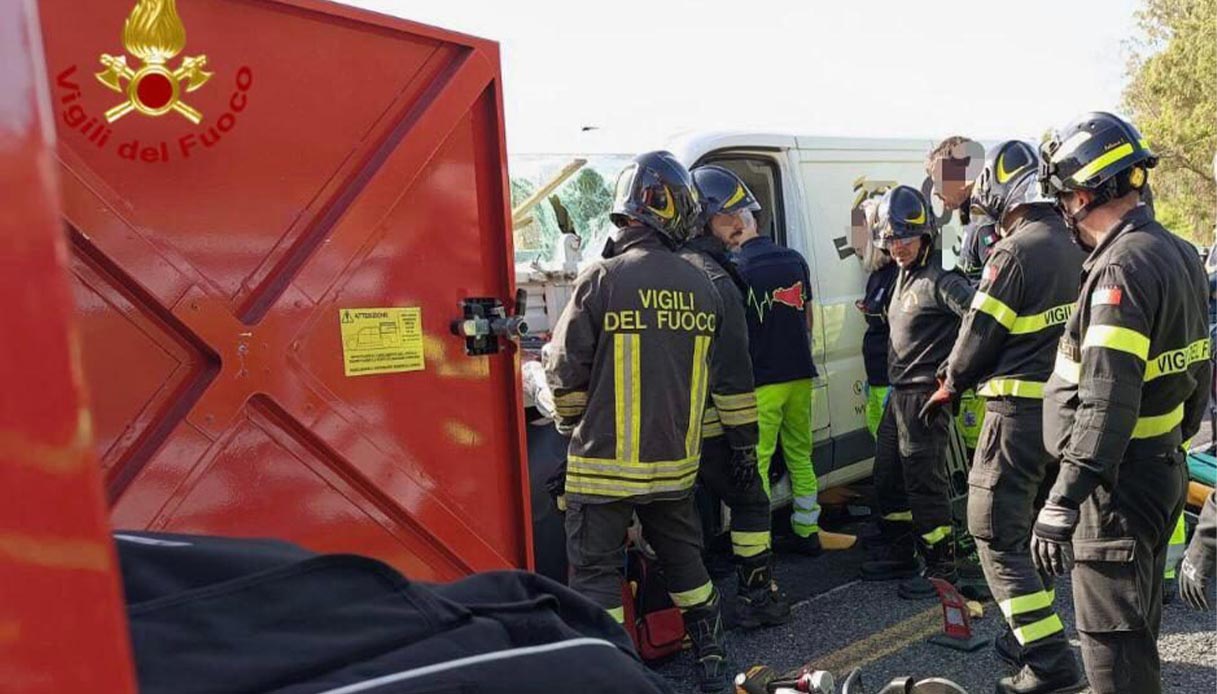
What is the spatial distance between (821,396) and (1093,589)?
2.93 metres

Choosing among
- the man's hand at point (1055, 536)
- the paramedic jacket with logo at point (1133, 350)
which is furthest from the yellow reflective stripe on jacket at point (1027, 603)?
the paramedic jacket with logo at point (1133, 350)

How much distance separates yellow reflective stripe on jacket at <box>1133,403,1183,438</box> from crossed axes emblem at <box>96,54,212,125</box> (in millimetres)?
2795

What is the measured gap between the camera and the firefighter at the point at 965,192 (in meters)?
5.97

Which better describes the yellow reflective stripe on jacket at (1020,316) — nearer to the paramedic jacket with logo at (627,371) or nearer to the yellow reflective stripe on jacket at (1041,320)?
the yellow reflective stripe on jacket at (1041,320)

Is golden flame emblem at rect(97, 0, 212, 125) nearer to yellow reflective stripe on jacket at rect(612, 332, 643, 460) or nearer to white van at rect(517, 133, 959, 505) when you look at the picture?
yellow reflective stripe on jacket at rect(612, 332, 643, 460)

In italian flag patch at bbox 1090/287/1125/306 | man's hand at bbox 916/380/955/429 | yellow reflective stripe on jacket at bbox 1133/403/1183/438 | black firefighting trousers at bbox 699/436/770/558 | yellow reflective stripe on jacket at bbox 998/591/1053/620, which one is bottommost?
yellow reflective stripe on jacket at bbox 998/591/1053/620

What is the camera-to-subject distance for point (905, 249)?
5.23 m

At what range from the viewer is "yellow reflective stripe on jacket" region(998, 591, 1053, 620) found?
394cm

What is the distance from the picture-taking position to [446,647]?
1.01 meters

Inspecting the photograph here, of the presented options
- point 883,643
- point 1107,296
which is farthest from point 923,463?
point 1107,296

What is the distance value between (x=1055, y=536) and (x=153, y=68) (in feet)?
9.10

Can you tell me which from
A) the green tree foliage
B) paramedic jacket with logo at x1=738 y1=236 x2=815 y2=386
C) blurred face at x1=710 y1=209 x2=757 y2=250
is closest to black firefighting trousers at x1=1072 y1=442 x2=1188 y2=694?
paramedic jacket with logo at x1=738 y1=236 x2=815 y2=386

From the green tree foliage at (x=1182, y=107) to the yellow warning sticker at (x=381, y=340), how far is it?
3267 centimetres

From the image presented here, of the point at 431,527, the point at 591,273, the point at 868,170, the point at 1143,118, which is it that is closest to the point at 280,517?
the point at 431,527
